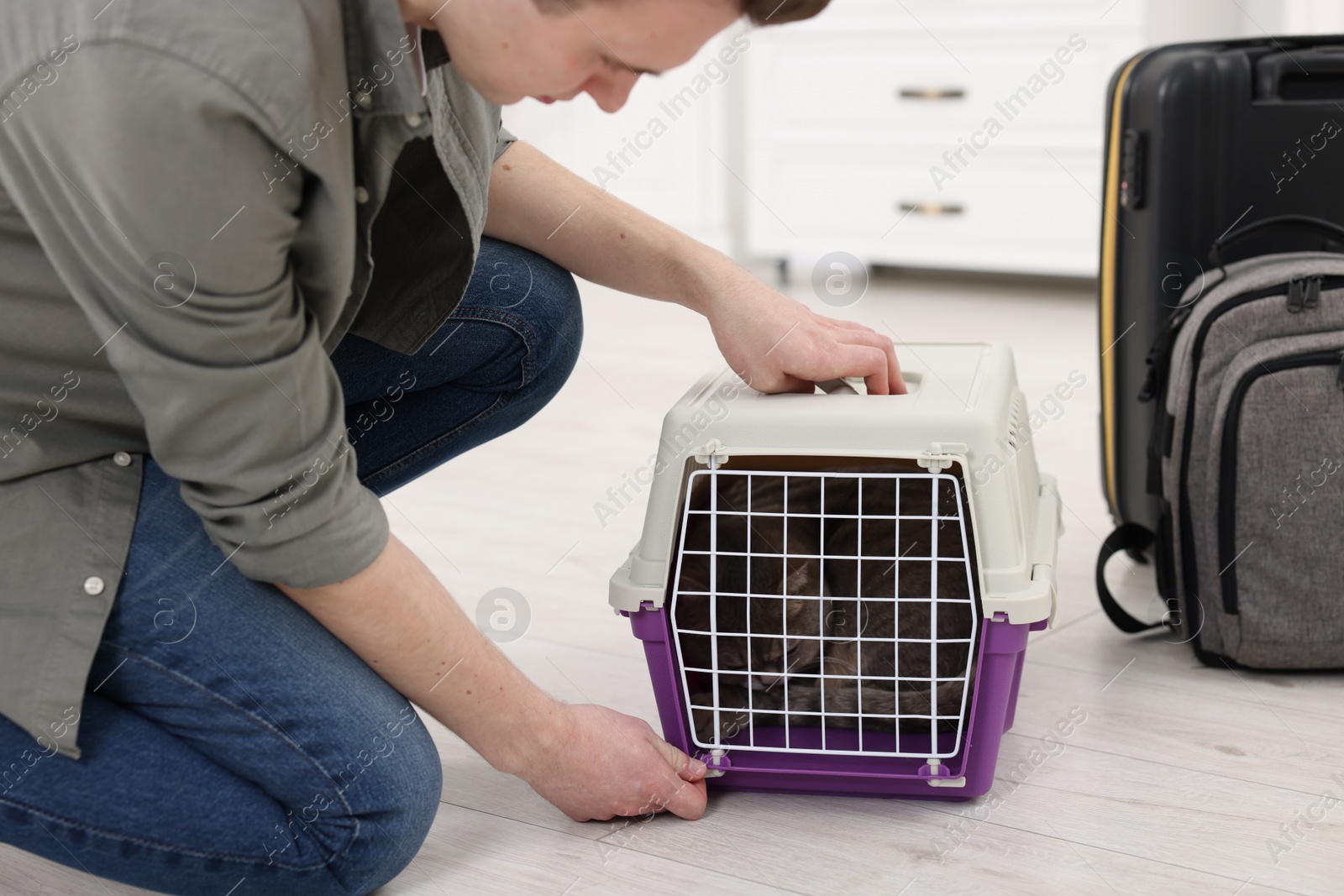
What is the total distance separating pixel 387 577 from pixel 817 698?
0.40 meters

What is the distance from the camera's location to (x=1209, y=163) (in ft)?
4.45

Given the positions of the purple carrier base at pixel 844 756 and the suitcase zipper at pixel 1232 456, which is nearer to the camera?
the purple carrier base at pixel 844 756

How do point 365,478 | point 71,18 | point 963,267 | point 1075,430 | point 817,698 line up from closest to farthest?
point 71,18 → point 817,698 → point 365,478 → point 1075,430 → point 963,267

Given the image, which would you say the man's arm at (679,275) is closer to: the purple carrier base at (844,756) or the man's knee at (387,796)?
the purple carrier base at (844,756)

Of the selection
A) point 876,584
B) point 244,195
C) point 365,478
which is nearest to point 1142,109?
point 876,584

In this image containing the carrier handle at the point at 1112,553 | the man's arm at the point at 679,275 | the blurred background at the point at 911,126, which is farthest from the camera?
the blurred background at the point at 911,126

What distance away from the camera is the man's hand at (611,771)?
928mm

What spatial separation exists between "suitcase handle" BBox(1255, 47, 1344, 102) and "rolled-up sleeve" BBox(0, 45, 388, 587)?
3.44ft

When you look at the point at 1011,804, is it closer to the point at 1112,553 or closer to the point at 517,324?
the point at 1112,553

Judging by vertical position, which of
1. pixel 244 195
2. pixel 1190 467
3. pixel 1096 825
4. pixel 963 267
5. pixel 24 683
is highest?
pixel 244 195

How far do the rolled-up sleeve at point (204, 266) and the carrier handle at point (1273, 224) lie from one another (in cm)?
96

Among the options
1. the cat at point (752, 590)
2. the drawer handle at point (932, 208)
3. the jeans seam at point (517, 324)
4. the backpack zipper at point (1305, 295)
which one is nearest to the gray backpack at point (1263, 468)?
the backpack zipper at point (1305, 295)

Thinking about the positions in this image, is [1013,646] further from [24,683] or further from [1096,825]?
[24,683]

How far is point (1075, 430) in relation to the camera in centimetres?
200
